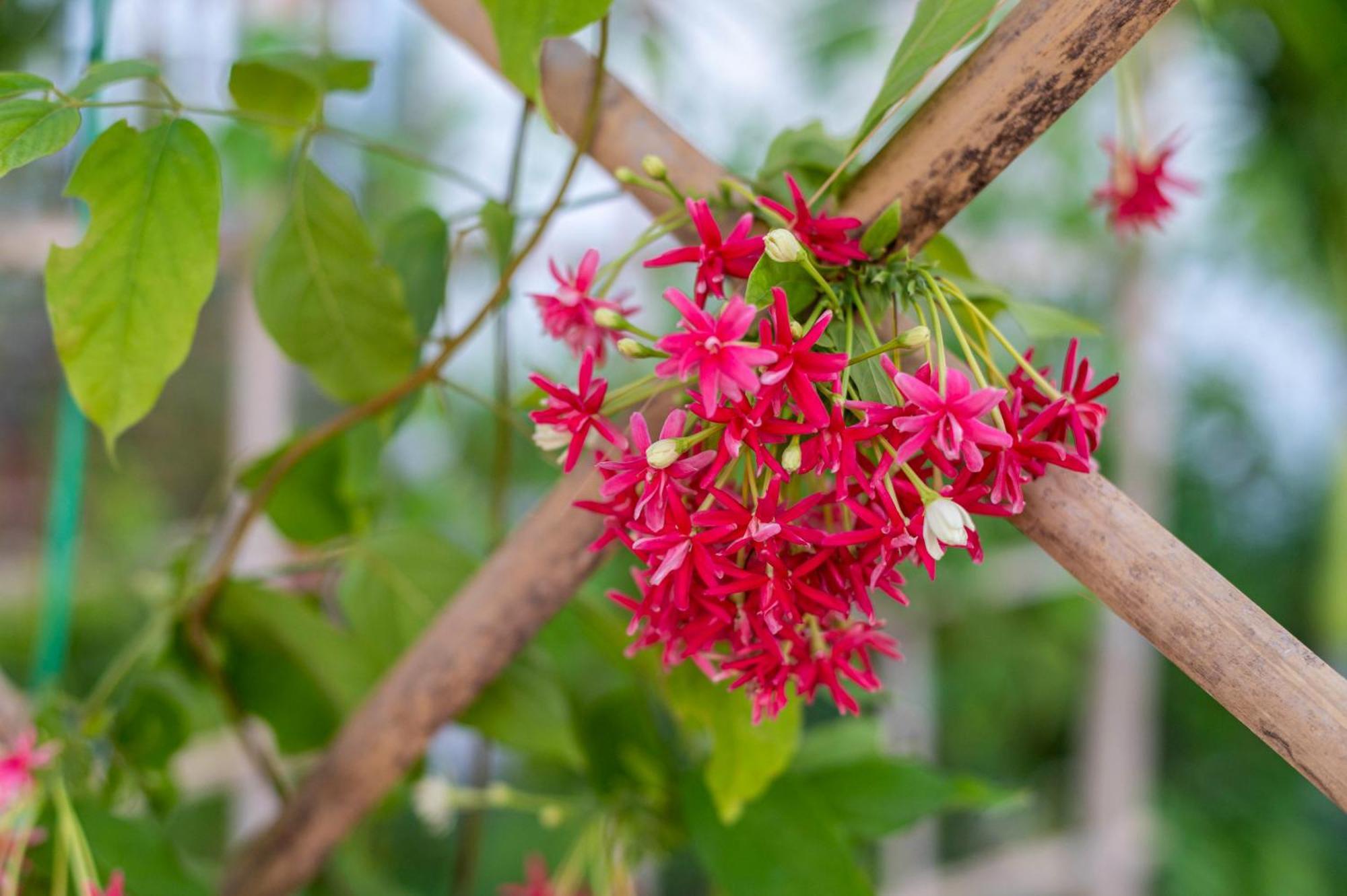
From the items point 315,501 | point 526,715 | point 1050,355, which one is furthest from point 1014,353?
point 1050,355

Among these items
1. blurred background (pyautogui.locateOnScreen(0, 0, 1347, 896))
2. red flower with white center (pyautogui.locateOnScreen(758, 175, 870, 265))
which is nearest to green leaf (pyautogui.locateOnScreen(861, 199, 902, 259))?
red flower with white center (pyautogui.locateOnScreen(758, 175, 870, 265))

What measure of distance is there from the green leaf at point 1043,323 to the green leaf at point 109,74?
24cm

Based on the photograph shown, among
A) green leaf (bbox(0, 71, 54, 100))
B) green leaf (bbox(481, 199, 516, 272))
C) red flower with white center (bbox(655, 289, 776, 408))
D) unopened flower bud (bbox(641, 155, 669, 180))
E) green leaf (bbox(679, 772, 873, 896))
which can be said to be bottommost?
green leaf (bbox(679, 772, 873, 896))

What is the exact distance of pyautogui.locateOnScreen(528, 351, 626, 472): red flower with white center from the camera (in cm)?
23

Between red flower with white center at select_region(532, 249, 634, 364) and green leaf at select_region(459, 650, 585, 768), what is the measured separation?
162 millimetres

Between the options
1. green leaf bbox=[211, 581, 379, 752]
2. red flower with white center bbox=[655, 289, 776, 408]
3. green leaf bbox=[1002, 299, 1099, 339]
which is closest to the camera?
red flower with white center bbox=[655, 289, 776, 408]

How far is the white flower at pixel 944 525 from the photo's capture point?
20 cm

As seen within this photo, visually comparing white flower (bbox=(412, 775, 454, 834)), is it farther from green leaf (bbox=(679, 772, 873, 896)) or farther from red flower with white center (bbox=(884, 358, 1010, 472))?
red flower with white center (bbox=(884, 358, 1010, 472))

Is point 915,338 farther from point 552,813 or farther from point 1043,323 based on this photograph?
point 552,813

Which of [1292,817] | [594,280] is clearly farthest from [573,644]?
[1292,817]

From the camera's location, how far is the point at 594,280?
0.90 ft

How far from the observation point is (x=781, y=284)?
0.22 metres

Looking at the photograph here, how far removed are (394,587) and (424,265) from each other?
13cm

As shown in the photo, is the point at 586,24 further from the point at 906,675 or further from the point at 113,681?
the point at 906,675
